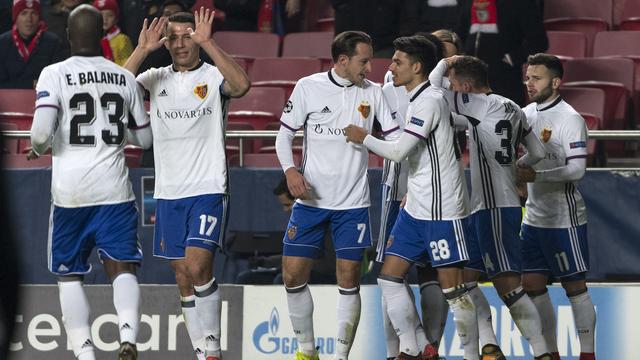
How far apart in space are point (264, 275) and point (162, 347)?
1072mm

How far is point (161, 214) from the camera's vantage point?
23.0ft

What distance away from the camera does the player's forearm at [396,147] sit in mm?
6523

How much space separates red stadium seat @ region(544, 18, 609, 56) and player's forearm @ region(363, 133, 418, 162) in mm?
6409

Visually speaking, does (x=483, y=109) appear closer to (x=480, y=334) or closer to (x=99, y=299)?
(x=480, y=334)

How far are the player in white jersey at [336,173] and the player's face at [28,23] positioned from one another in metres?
5.01

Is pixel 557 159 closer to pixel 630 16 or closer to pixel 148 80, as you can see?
pixel 148 80

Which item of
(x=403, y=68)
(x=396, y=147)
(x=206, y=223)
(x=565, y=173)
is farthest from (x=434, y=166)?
(x=206, y=223)

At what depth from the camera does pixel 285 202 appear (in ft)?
29.6

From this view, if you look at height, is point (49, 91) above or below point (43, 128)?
above

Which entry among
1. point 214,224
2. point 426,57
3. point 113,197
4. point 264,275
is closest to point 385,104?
point 426,57

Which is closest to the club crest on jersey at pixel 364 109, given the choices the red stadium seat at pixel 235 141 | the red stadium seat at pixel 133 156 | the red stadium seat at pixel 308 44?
the red stadium seat at pixel 235 141

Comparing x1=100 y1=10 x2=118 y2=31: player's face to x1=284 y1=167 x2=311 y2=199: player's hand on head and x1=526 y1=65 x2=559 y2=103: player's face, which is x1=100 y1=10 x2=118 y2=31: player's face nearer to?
x1=284 y1=167 x2=311 y2=199: player's hand on head

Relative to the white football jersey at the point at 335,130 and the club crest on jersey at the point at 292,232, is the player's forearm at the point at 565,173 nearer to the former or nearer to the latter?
the white football jersey at the point at 335,130

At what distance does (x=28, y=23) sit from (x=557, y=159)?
19.7 ft
